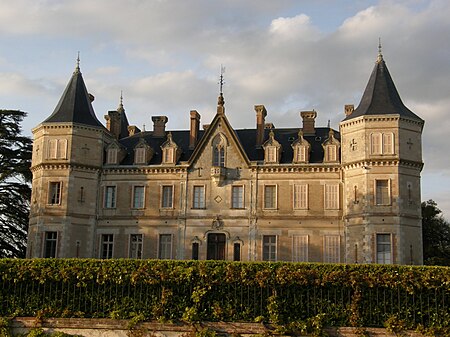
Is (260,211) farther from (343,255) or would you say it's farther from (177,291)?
(177,291)

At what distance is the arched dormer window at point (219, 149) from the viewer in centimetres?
3869

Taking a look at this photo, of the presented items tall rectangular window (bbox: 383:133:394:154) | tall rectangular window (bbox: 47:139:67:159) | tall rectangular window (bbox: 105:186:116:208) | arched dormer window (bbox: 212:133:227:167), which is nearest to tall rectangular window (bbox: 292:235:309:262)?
arched dormer window (bbox: 212:133:227:167)

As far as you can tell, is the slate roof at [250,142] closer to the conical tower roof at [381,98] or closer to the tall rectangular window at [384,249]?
the conical tower roof at [381,98]

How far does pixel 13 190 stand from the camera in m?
41.2

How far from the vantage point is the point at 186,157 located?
40.4 m

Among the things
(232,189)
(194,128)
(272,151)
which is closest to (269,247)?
(232,189)

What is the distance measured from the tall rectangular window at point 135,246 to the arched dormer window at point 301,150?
987 cm

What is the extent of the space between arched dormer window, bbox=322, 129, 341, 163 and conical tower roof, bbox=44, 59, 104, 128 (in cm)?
1313

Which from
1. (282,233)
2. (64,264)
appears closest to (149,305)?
(64,264)

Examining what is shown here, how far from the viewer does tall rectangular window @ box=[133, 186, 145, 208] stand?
129 ft

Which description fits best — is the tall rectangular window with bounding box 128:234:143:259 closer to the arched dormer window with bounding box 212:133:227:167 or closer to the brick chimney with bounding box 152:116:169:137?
the arched dormer window with bounding box 212:133:227:167

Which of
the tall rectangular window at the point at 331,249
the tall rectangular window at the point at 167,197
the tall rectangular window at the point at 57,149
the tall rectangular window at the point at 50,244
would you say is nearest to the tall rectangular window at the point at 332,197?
the tall rectangular window at the point at 331,249

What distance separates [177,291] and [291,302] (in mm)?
4056

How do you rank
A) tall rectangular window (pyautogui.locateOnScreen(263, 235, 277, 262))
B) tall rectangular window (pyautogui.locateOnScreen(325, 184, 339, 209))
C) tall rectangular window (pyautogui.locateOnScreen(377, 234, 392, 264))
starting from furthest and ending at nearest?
tall rectangular window (pyautogui.locateOnScreen(263, 235, 277, 262)) → tall rectangular window (pyautogui.locateOnScreen(325, 184, 339, 209)) → tall rectangular window (pyautogui.locateOnScreen(377, 234, 392, 264))
